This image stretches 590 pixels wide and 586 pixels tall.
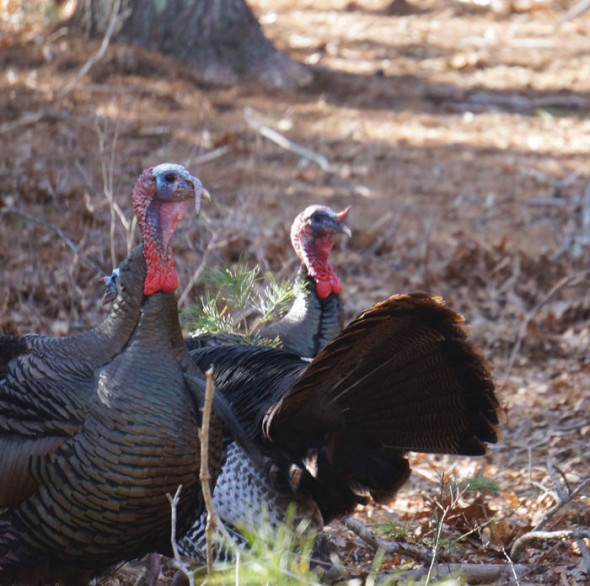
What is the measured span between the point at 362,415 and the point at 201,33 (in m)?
6.76

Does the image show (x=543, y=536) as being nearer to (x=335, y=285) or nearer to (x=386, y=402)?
(x=386, y=402)

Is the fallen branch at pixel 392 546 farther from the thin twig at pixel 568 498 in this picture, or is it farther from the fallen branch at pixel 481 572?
the thin twig at pixel 568 498

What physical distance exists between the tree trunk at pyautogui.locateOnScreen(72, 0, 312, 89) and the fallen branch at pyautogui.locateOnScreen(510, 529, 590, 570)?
22.4ft

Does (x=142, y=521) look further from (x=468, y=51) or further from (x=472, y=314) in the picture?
(x=468, y=51)

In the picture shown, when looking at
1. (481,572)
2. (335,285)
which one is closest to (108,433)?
(481,572)

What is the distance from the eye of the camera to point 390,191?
8289mm

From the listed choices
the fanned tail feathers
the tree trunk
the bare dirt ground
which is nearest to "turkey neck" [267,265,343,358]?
the bare dirt ground

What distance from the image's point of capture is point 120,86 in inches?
347

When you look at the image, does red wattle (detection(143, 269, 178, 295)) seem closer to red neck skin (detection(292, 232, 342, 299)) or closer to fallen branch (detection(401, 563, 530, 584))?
fallen branch (detection(401, 563, 530, 584))

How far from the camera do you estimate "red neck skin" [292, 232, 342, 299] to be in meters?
4.84

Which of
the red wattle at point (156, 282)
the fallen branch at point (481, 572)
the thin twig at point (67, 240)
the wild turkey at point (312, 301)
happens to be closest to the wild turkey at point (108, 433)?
the red wattle at point (156, 282)

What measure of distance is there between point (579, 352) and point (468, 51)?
20.4ft

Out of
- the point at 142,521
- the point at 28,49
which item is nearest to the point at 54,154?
the point at 28,49

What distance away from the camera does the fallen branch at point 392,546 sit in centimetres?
375
